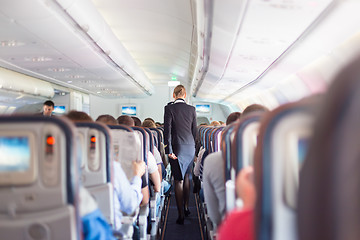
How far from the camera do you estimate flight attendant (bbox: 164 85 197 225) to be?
5.69m

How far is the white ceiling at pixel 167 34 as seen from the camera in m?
4.02

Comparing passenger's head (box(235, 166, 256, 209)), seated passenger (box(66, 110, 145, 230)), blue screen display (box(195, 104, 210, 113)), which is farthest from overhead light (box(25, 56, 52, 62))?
blue screen display (box(195, 104, 210, 113))

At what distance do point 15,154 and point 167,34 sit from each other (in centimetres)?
948

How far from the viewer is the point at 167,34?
35.0 feet

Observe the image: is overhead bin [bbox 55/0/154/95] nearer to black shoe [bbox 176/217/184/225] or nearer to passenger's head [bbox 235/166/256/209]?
black shoe [bbox 176/217/184/225]

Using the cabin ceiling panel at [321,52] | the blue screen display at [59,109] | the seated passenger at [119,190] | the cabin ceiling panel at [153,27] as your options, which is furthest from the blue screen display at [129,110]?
the seated passenger at [119,190]

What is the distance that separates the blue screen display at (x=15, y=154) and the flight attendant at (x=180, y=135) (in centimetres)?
410

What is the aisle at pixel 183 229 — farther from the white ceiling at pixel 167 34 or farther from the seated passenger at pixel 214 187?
the white ceiling at pixel 167 34

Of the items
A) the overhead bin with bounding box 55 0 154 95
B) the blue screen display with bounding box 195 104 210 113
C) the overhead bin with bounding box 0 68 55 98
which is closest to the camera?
the overhead bin with bounding box 55 0 154 95

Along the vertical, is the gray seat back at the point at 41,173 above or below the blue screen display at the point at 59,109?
below

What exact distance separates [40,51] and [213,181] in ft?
18.9

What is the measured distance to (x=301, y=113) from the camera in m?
1.07

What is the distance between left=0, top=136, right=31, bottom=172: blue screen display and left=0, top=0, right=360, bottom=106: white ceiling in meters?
2.69

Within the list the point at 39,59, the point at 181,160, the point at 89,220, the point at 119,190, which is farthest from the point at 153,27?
the point at 89,220
